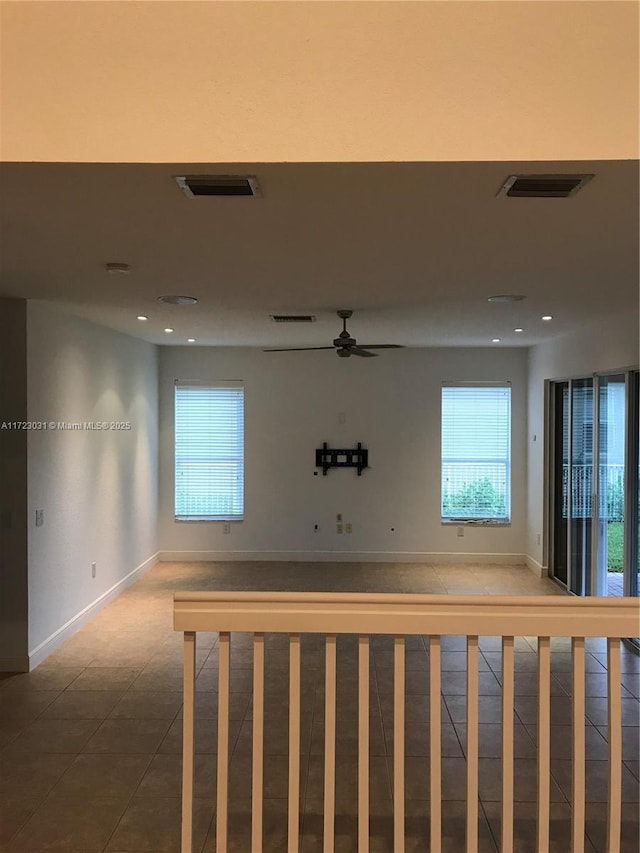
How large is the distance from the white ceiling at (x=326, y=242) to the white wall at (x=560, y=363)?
0.68ft

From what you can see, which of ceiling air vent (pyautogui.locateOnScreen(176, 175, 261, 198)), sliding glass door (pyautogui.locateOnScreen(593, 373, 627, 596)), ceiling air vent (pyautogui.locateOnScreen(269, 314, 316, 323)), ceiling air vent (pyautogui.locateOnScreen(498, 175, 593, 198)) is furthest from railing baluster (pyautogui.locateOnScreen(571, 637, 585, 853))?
ceiling air vent (pyautogui.locateOnScreen(269, 314, 316, 323))

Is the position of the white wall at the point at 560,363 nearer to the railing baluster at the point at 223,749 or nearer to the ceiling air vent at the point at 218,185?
the ceiling air vent at the point at 218,185

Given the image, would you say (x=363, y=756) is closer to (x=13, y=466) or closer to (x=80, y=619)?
(x=13, y=466)

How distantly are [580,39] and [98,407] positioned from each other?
5012mm

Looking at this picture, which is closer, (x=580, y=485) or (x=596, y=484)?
(x=596, y=484)

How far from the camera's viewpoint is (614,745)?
1.84 m

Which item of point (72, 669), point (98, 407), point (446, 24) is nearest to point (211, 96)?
point (446, 24)

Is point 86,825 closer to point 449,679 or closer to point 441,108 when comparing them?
point 449,679

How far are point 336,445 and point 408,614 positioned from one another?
6.19 meters

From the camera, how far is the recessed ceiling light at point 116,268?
3422 millimetres

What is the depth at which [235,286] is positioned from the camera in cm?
401

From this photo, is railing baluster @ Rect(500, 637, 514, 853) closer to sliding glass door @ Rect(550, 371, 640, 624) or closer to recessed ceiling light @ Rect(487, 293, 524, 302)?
recessed ceiling light @ Rect(487, 293, 524, 302)

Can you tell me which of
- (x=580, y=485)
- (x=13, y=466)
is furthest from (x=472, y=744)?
(x=580, y=485)

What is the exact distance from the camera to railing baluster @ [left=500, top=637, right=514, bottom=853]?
6.10ft
